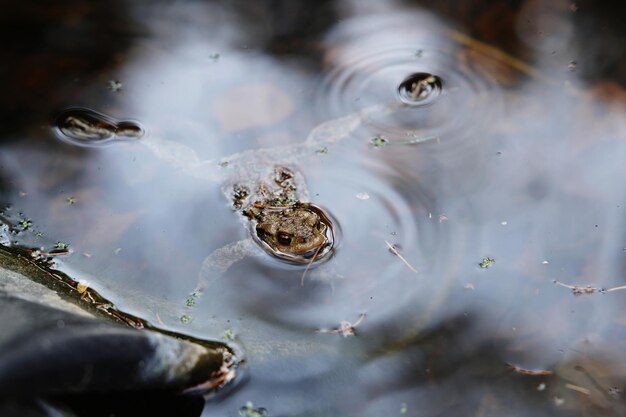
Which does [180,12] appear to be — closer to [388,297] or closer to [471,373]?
[388,297]

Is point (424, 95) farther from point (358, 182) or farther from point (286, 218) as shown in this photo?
point (286, 218)

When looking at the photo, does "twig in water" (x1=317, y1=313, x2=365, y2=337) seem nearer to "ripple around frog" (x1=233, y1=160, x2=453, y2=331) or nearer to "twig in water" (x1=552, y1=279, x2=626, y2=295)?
"ripple around frog" (x1=233, y1=160, x2=453, y2=331)

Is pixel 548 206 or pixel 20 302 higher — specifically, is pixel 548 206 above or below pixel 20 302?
above

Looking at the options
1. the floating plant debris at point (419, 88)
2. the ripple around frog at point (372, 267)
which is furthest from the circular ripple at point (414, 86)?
the ripple around frog at point (372, 267)

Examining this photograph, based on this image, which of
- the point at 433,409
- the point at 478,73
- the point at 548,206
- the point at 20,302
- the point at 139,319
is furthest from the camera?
the point at 478,73

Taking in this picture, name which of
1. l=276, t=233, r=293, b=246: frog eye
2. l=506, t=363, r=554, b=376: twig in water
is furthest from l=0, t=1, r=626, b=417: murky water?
l=276, t=233, r=293, b=246: frog eye

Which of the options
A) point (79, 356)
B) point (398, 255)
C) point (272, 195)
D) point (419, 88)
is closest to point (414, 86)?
point (419, 88)

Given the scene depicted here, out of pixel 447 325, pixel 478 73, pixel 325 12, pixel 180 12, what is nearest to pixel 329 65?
pixel 325 12
